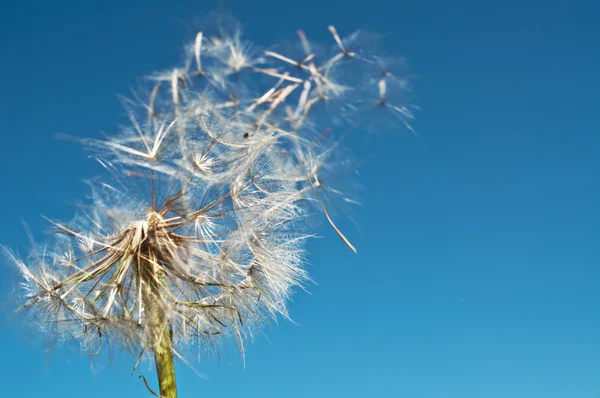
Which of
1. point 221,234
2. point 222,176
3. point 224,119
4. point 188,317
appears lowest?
point 188,317

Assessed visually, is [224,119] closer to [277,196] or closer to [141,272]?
[277,196]

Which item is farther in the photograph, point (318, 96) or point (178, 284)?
point (318, 96)

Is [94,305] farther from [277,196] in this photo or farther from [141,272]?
[277,196]

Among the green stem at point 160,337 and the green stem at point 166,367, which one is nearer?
the green stem at point 160,337

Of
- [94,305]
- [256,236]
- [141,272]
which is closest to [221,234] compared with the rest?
[256,236]

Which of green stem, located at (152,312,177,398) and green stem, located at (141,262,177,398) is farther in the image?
green stem, located at (152,312,177,398)

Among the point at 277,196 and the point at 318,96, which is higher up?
the point at 318,96

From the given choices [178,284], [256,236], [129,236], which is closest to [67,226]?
[129,236]

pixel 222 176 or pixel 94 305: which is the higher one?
pixel 222 176

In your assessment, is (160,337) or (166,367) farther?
(166,367)
